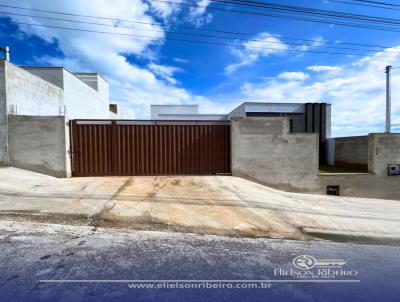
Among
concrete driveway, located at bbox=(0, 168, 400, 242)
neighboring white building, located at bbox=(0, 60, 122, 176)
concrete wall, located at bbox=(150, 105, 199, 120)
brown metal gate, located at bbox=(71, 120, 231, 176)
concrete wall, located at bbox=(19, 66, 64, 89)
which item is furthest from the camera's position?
concrete wall, located at bbox=(150, 105, 199, 120)

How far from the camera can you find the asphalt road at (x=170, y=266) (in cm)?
253

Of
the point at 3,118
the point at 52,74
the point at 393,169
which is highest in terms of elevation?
the point at 52,74

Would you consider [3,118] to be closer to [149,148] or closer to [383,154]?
[149,148]

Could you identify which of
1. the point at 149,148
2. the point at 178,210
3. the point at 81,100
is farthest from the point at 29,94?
the point at 178,210

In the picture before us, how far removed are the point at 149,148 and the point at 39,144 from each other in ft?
12.6

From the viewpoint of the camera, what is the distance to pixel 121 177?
885 centimetres

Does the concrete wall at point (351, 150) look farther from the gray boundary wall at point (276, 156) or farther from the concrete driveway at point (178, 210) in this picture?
the concrete driveway at point (178, 210)

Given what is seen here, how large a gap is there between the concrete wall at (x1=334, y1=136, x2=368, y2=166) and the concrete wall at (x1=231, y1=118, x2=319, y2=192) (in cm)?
540

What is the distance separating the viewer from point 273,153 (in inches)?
372

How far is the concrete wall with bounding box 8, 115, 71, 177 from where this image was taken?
8164mm

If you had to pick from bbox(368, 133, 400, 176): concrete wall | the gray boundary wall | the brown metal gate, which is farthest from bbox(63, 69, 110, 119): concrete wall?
bbox(368, 133, 400, 176): concrete wall

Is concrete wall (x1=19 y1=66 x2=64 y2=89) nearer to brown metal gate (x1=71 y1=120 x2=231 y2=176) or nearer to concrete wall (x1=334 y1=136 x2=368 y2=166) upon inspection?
brown metal gate (x1=71 y1=120 x2=231 y2=176)

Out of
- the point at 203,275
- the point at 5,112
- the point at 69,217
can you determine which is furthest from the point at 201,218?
the point at 5,112

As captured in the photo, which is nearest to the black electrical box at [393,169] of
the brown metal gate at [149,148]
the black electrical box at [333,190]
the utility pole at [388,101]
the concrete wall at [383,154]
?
the concrete wall at [383,154]
